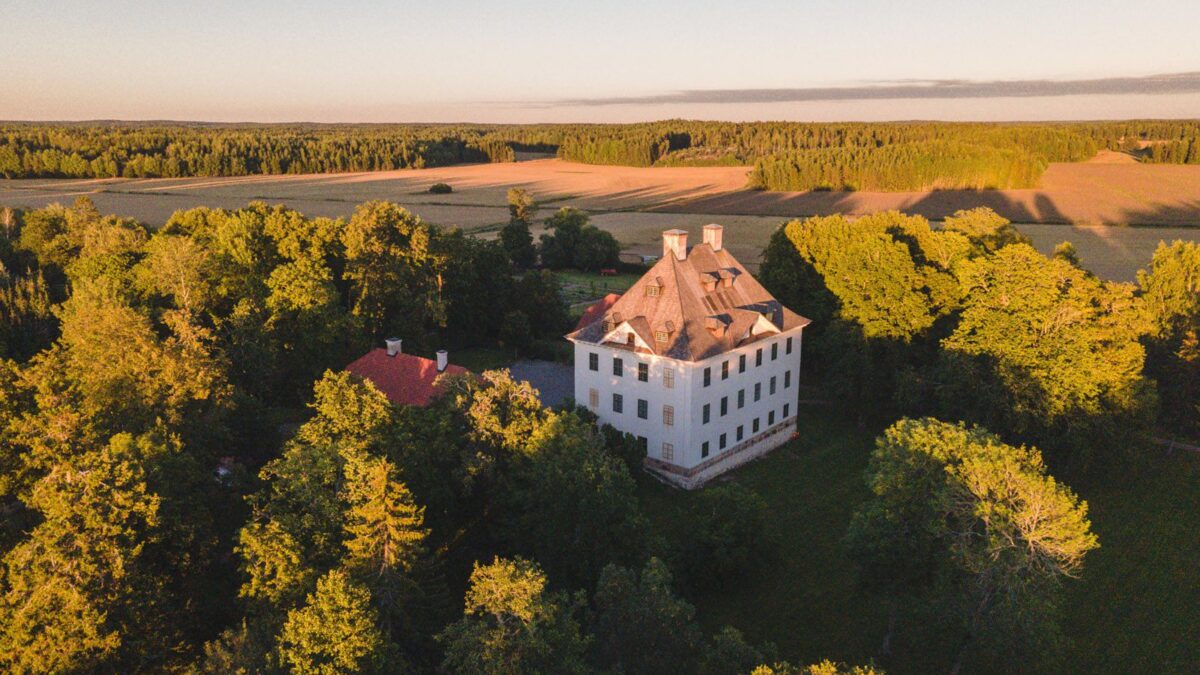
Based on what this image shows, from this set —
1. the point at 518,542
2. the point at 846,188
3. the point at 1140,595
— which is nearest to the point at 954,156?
the point at 846,188

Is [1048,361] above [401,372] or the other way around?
above

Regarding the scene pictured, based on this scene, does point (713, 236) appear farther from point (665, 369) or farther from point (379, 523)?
point (379, 523)

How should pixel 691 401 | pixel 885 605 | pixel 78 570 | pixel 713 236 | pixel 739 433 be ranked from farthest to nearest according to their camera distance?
pixel 713 236, pixel 739 433, pixel 691 401, pixel 885 605, pixel 78 570

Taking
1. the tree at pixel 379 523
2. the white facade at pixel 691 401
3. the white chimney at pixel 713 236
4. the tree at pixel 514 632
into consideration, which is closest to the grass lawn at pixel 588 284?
the white chimney at pixel 713 236

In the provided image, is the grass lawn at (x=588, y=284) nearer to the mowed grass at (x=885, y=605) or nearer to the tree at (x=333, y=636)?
the mowed grass at (x=885, y=605)

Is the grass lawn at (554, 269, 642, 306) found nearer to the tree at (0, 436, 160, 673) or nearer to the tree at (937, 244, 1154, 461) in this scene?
the tree at (937, 244, 1154, 461)

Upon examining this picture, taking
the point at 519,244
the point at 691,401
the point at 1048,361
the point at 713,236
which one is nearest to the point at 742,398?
the point at 691,401
